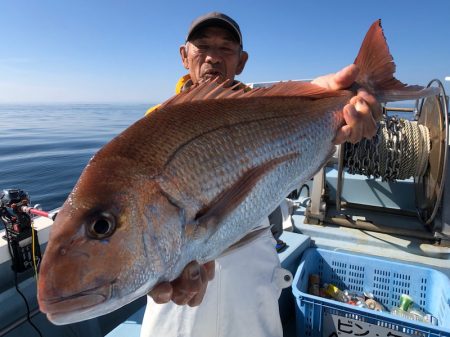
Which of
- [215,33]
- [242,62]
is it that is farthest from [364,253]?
[215,33]

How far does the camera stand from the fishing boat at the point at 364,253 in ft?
8.39

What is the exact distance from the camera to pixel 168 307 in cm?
190

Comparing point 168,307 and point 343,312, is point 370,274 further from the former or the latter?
point 168,307

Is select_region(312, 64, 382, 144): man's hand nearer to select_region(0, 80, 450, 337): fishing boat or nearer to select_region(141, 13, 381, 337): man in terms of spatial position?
select_region(141, 13, 381, 337): man

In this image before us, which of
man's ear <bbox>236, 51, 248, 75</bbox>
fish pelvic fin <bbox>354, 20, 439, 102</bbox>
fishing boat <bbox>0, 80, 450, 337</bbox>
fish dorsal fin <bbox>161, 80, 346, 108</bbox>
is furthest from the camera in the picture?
man's ear <bbox>236, 51, 248, 75</bbox>

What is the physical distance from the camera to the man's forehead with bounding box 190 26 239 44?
2.32m

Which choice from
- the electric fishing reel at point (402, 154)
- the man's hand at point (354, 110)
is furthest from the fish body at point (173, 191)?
the electric fishing reel at point (402, 154)

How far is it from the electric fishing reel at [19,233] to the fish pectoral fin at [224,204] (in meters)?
2.34

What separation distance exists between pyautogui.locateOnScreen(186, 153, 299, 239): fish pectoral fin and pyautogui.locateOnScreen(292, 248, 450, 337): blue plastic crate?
1.63 meters

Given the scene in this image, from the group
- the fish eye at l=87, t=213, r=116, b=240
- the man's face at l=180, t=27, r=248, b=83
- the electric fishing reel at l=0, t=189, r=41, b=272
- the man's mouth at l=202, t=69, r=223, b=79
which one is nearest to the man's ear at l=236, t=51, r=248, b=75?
the man's face at l=180, t=27, r=248, b=83

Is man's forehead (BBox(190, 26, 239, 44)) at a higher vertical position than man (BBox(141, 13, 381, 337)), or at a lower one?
higher

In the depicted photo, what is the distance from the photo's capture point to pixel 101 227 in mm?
968

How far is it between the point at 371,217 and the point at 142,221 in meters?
3.83

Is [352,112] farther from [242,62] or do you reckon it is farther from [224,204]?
[242,62]
